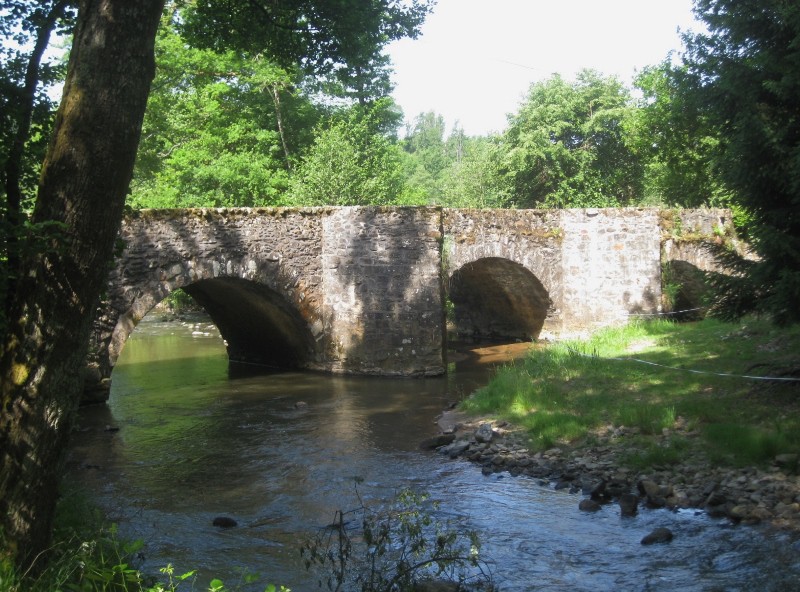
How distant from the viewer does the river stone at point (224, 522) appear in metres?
6.46

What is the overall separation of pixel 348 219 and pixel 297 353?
3.05 metres

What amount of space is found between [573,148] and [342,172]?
1209cm

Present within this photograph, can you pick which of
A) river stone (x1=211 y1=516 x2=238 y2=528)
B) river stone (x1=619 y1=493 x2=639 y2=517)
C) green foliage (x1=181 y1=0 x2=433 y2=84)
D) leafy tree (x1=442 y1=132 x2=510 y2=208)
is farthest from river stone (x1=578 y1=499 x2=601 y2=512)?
leafy tree (x1=442 y1=132 x2=510 y2=208)

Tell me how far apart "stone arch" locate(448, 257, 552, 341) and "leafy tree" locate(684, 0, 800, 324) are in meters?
8.52

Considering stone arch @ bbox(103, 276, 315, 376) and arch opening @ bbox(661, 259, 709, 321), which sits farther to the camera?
arch opening @ bbox(661, 259, 709, 321)

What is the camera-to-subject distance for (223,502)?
7.20 m

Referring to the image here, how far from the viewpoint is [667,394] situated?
925cm

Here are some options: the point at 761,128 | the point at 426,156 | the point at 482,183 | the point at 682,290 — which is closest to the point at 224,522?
the point at 761,128

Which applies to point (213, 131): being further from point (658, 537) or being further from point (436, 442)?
point (658, 537)

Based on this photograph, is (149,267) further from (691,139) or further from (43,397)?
(691,139)

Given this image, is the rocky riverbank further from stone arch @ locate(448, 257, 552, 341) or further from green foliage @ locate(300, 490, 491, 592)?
stone arch @ locate(448, 257, 552, 341)

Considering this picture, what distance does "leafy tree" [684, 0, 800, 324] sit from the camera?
23.8ft

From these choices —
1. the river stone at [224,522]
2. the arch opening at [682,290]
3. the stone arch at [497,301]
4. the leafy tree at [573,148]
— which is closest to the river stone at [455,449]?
the river stone at [224,522]

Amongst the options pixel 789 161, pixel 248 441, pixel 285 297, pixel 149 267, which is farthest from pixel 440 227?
pixel 789 161
